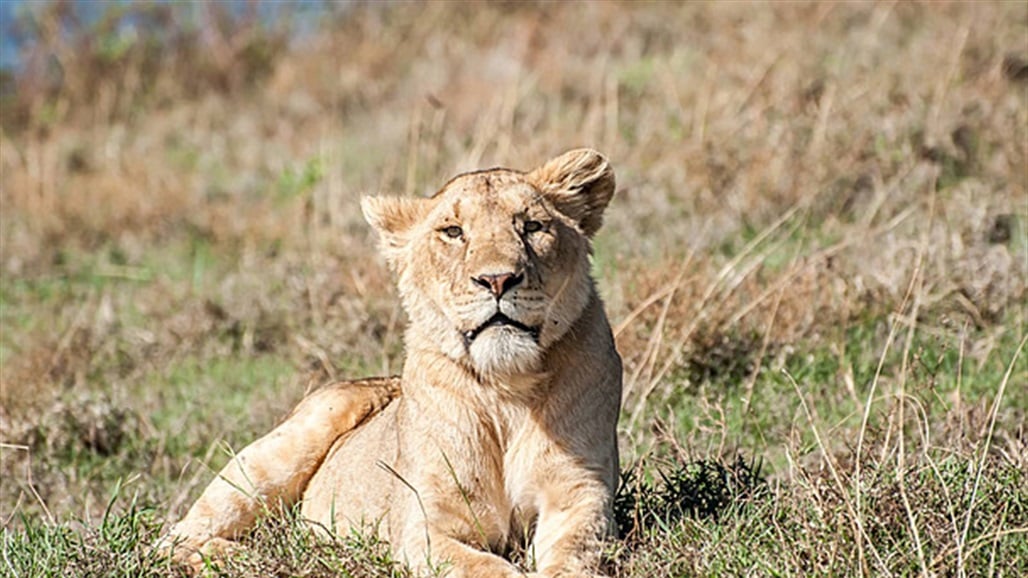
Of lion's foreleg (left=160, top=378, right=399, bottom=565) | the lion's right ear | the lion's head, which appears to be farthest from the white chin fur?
lion's foreleg (left=160, top=378, right=399, bottom=565)

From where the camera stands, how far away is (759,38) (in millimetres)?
12312

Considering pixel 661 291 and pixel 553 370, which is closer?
pixel 553 370

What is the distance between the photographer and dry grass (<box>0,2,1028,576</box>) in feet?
16.8

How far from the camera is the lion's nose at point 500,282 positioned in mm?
4512

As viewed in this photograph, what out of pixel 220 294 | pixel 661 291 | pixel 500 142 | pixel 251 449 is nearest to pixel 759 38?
pixel 500 142

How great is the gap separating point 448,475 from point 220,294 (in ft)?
15.9

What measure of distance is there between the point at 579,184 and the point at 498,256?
0.66 meters

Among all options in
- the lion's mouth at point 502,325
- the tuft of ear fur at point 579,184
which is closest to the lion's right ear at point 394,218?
the tuft of ear fur at point 579,184

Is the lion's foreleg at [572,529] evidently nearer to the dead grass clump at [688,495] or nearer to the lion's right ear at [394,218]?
the dead grass clump at [688,495]

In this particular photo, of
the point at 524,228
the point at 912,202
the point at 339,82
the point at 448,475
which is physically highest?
the point at 524,228

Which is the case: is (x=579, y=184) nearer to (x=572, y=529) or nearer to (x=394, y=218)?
(x=394, y=218)

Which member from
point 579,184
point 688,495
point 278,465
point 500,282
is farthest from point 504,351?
point 278,465

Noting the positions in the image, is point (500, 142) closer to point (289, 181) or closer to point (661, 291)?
point (289, 181)

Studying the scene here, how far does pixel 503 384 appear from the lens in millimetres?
4781
